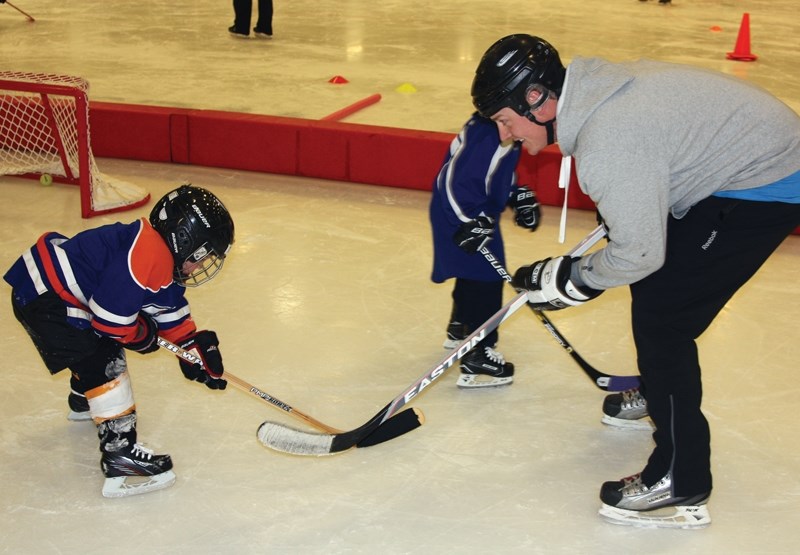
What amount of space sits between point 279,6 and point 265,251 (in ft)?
19.8

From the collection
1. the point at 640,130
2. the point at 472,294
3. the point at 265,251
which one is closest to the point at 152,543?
the point at 472,294

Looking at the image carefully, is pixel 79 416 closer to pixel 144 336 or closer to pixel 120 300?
pixel 144 336

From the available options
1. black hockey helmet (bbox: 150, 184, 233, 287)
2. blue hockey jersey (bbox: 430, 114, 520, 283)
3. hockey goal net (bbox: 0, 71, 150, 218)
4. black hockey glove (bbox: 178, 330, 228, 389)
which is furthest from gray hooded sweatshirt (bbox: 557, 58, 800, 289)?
hockey goal net (bbox: 0, 71, 150, 218)

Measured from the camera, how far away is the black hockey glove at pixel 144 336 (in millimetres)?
2252

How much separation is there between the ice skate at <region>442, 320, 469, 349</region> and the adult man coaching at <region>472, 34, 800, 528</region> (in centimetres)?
73

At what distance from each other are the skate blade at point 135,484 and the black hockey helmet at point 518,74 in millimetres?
1153

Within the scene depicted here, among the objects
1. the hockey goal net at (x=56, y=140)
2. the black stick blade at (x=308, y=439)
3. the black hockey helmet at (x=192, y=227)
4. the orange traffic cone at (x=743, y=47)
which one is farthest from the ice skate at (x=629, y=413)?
the orange traffic cone at (x=743, y=47)

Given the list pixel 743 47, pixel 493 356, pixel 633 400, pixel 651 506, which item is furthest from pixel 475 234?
pixel 743 47

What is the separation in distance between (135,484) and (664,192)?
1381mm

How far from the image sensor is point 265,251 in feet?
12.0

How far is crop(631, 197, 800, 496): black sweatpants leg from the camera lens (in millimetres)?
1990

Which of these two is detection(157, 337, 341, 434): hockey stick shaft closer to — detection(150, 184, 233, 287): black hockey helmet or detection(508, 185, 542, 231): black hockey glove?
detection(150, 184, 233, 287): black hockey helmet

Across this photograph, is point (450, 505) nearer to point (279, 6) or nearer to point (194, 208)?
point (194, 208)

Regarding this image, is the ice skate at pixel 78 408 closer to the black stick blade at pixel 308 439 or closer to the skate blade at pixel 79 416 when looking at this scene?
the skate blade at pixel 79 416
